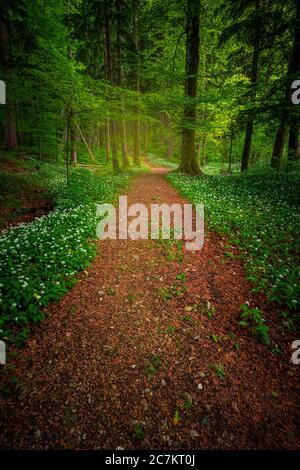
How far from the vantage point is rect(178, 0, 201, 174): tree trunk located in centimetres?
1403

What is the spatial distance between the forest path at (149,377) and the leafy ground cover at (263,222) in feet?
2.13

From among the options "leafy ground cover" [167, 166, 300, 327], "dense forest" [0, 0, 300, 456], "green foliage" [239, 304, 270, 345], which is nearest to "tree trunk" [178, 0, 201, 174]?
"leafy ground cover" [167, 166, 300, 327]

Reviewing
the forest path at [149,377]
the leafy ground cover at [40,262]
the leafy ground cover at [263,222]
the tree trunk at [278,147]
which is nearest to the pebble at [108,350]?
the forest path at [149,377]

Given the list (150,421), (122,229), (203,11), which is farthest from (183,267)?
(203,11)

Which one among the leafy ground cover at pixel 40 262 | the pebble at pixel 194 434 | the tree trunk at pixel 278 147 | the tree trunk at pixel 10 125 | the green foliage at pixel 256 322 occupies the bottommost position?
the pebble at pixel 194 434

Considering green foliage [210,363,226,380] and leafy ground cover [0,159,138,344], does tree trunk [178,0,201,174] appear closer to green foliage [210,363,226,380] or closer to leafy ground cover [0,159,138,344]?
leafy ground cover [0,159,138,344]

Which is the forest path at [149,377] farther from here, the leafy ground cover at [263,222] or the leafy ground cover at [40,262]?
the leafy ground cover at [263,222]

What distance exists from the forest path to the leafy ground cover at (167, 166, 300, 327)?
65cm

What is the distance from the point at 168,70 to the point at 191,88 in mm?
2846

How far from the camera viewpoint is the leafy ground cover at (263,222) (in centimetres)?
466

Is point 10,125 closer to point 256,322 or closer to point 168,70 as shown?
point 168,70

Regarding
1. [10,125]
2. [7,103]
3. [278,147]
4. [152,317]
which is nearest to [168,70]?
[278,147]

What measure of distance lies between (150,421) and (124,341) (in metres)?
1.22

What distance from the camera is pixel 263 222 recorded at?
7.45m
